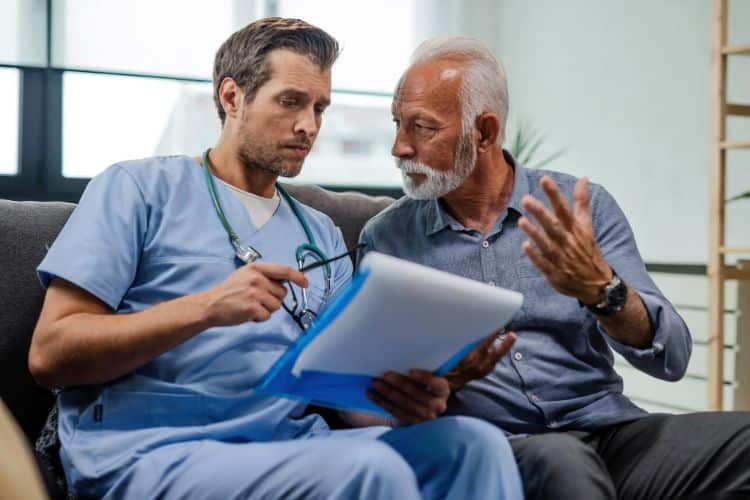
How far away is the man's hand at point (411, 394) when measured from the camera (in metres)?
1.29

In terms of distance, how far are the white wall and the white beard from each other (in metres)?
2.17

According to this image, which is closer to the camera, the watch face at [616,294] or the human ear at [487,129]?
the watch face at [616,294]

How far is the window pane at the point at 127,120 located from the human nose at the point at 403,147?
93.8 inches

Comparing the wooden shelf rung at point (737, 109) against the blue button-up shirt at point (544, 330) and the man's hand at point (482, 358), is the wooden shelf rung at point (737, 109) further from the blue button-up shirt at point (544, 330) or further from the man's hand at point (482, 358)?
the man's hand at point (482, 358)

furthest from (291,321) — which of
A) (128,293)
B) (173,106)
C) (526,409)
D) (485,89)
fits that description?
(173,106)

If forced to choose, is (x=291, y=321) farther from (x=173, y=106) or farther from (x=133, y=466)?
(x=173, y=106)

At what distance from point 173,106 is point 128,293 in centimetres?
287

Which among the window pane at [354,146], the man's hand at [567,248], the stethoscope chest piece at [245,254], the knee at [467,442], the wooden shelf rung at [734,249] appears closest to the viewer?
the knee at [467,442]

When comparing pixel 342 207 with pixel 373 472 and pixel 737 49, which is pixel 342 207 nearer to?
pixel 373 472

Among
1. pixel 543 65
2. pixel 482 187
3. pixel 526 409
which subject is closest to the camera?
pixel 526 409

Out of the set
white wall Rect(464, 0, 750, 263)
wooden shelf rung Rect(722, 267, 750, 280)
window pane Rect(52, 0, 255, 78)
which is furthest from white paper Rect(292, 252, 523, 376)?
window pane Rect(52, 0, 255, 78)

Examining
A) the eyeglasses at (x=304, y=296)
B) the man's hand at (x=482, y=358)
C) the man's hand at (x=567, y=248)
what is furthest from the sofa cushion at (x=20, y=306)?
the man's hand at (x=567, y=248)

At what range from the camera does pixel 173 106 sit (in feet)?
13.7

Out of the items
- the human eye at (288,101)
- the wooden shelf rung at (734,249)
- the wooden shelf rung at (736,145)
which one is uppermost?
the human eye at (288,101)
